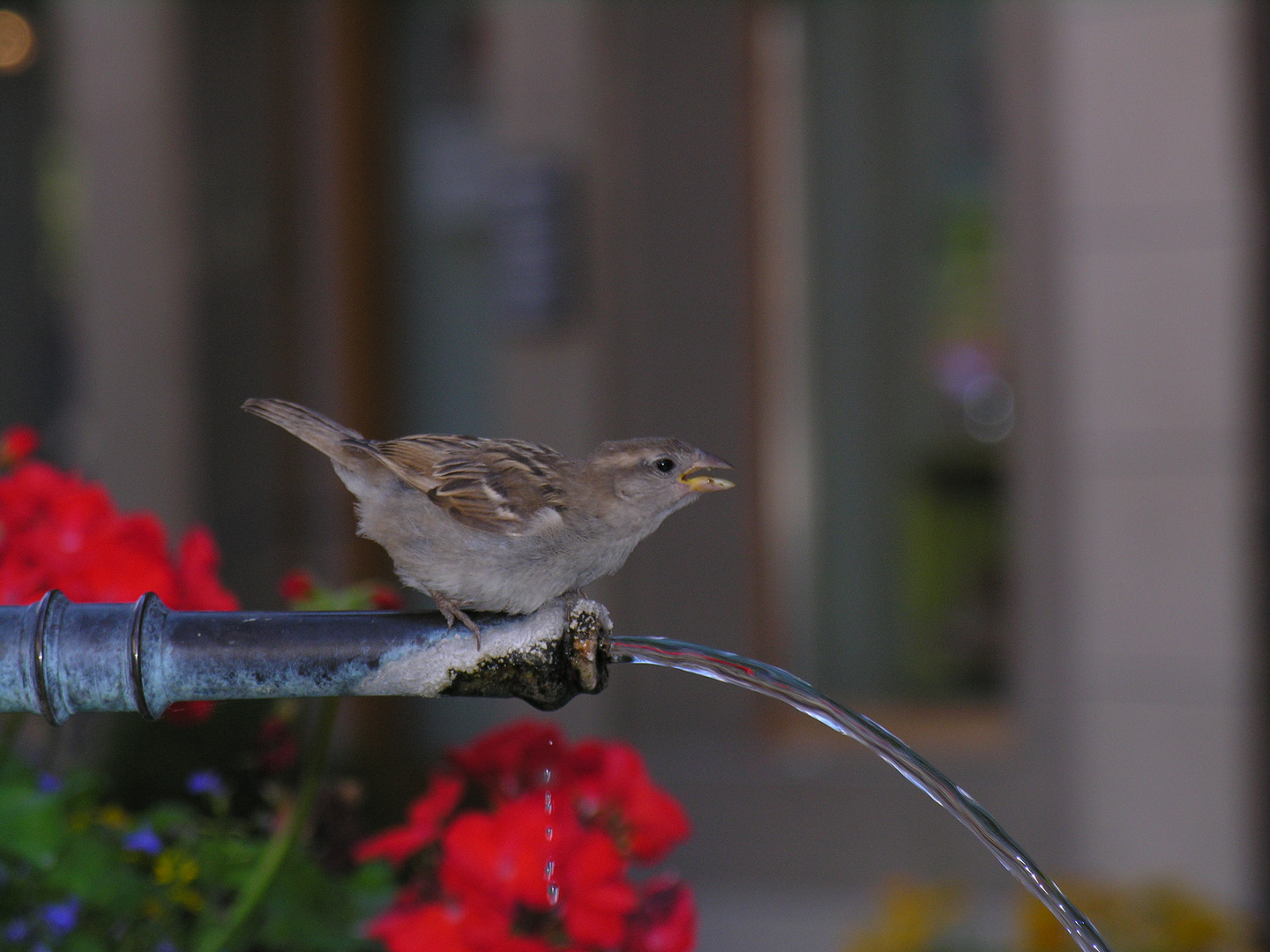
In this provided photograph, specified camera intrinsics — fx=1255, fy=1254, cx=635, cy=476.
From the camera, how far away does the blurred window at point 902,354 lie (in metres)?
6.14

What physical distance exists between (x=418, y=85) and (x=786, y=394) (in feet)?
9.08

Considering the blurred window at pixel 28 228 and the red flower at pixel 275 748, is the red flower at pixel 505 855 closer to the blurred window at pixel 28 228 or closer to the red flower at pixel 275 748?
the red flower at pixel 275 748

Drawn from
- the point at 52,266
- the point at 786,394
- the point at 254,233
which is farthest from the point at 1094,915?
the point at 52,266

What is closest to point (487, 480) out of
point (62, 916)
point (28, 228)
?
point (62, 916)

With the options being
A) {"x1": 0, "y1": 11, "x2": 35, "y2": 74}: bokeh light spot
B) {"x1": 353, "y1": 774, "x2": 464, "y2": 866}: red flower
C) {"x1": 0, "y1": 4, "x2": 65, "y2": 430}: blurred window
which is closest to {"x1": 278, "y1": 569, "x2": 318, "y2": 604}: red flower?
{"x1": 353, "y1": 774, "x2": 464, "y2": 866}: red flower

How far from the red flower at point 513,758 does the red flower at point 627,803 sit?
0.10ft

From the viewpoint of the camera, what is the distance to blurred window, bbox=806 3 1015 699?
6.14 m

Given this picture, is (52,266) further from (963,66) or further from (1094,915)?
(1094,915)

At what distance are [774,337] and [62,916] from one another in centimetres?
506

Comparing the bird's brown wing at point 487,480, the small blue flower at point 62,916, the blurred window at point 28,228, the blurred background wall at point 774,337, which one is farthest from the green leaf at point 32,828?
the blurred window at point 28,228

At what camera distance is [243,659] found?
106 cm

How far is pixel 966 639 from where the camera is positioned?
248 inches

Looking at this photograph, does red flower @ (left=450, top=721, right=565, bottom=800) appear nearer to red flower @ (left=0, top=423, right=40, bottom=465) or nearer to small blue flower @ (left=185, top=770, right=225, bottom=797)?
small blue flower @ (left=185, top=770, right=225, bottom=797)

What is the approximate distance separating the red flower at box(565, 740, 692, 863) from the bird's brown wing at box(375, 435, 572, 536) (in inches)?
11.2
